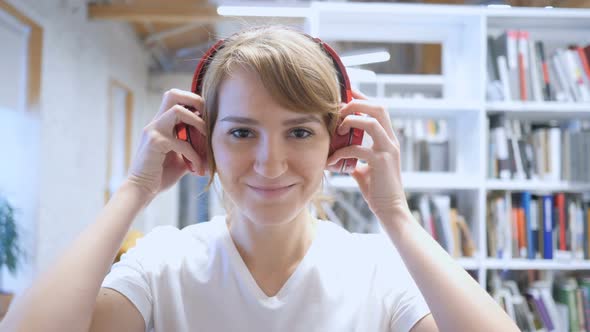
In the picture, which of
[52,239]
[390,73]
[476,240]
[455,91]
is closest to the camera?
[476,240]

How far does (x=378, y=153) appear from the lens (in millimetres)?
940

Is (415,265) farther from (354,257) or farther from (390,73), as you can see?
(390,73)

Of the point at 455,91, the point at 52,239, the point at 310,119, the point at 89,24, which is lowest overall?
the point at 52,239

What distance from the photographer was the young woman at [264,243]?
2.78 ft

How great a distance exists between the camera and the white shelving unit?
237 centimetres

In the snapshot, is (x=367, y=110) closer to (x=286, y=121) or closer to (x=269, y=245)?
(x=286, y=121)

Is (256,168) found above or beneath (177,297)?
above

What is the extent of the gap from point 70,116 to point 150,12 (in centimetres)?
128

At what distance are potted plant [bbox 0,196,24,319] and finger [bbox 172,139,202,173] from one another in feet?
8.55

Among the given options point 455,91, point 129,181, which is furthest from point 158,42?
point 129,181

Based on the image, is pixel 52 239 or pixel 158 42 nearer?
pixel 52 239

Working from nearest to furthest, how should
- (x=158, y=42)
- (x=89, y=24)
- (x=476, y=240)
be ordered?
(x=476, y=240), (x=89, y=24), (x=158, y=42)

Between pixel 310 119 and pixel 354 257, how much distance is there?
35 cm

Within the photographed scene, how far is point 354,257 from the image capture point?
1.03 m
